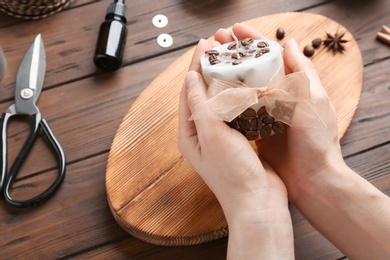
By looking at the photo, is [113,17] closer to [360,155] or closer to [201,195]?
[201,195]

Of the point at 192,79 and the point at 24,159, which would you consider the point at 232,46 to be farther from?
the point at 24,159

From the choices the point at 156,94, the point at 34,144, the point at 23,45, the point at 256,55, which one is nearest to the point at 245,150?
the point at 256,55

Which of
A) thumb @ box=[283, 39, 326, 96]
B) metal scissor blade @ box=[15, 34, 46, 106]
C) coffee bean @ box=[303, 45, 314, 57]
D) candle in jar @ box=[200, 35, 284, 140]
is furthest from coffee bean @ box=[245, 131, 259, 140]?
metal scissor blade @ box=[15, 34, 46, 106]

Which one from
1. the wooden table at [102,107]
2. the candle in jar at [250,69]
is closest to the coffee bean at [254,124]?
the candle in jar at [250,69]

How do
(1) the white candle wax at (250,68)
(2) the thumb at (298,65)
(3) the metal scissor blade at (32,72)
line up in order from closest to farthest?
(1) the white candle wax at (250,68)
(2) the thumb at (298,65)
(3) the metal scissor blade at (32,72)

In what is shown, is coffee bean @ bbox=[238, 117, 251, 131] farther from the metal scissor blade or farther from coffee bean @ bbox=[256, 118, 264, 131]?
the metal scissor blade

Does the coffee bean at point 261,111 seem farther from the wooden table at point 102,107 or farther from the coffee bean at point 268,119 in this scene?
the wooden table at point 102,107

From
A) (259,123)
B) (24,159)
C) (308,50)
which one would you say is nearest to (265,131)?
(259,123)
